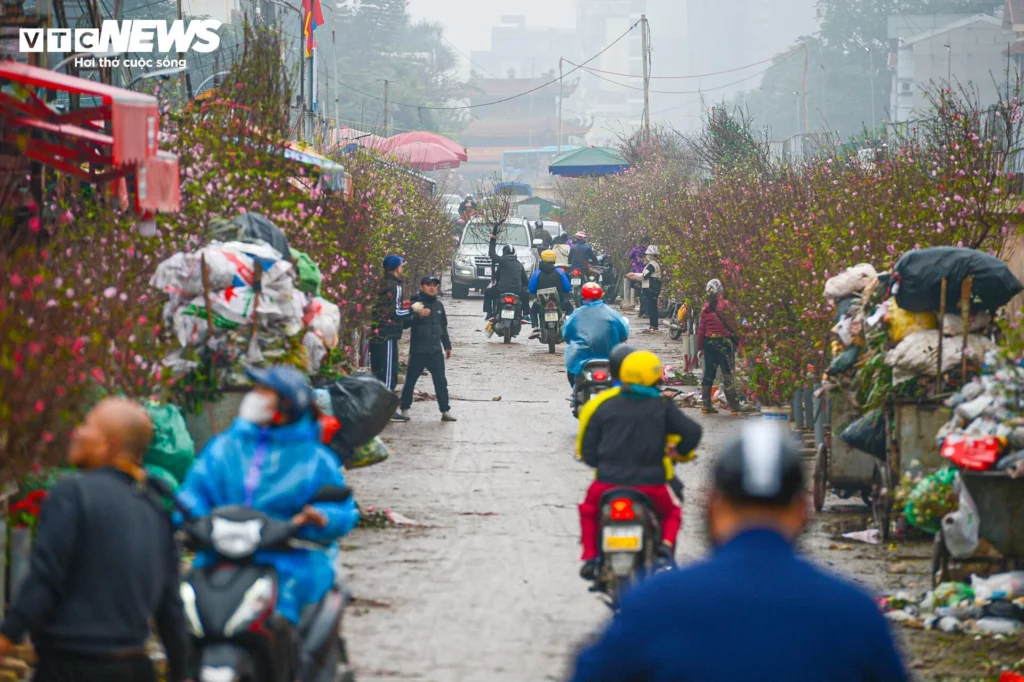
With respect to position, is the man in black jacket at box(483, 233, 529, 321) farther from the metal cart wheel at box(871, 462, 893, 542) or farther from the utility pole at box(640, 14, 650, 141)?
the utility pole at box(640, 14, 650, 141)

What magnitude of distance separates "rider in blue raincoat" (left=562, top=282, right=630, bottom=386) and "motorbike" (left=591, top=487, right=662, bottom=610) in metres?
7.40

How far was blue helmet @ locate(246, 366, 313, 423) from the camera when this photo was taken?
594cm

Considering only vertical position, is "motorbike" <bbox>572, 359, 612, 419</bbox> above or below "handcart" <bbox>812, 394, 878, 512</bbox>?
above

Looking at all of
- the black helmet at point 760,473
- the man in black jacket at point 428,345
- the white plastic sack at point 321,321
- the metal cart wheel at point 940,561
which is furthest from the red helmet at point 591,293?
the black helmet at point 760,473

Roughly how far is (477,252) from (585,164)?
7318 mm

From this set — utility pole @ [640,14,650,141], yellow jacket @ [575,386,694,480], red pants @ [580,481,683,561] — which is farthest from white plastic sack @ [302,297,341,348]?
utility pole @ [640,14,650,141]

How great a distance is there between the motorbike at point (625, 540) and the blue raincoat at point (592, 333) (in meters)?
7.40

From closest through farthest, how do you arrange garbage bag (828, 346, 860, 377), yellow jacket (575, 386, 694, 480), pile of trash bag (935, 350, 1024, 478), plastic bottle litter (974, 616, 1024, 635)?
yellow jacket (575, 386, 694, 480) < plastic bottle litter (974, 616, 1024, 635) < pile of trash bag (935, 350, 1024, 478) < garbage bag (828, 346, 860, 377)

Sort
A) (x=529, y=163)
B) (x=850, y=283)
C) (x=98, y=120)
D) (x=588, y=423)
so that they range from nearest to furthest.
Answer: (x=588, y=423) → (x=98, y=120) → (x=850, y=283) → (x=529, y=163)

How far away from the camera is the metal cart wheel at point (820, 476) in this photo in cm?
1259

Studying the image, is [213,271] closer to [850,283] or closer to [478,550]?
[478,550]

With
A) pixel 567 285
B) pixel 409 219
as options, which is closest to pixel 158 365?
pixel 567 285

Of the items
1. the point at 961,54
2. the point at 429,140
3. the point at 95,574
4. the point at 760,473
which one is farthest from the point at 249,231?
the point at 961,54

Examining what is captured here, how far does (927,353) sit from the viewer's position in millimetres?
10836
